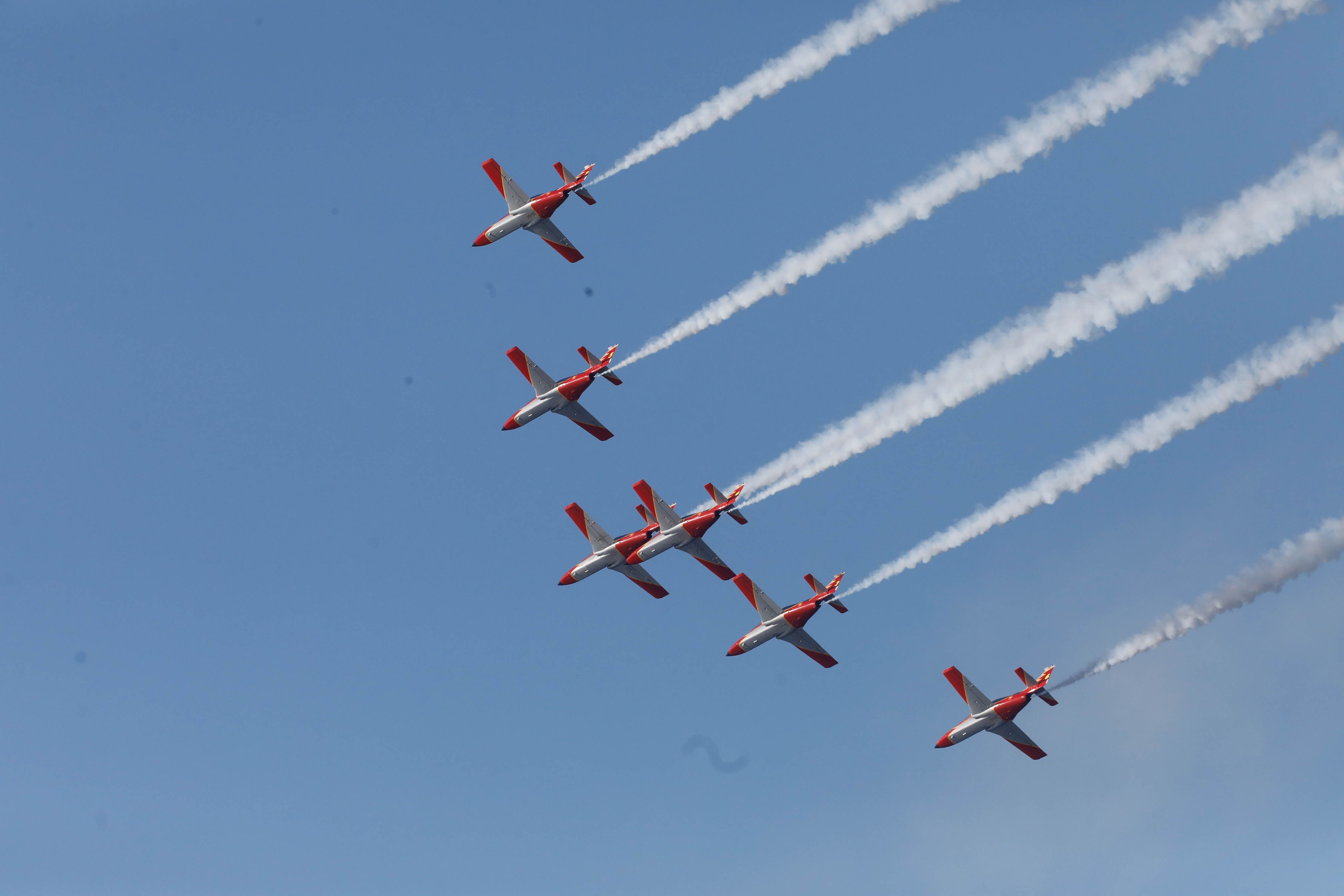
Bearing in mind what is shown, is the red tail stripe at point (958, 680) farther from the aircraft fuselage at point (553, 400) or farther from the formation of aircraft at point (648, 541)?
the aircraft fuselage at point (553, 400)

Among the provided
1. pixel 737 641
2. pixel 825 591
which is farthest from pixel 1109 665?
pixel 737 641

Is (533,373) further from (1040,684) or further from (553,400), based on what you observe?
(1040,684)

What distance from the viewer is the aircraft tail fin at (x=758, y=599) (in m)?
63.3

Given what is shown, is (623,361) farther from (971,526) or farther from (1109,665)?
(1109,665)

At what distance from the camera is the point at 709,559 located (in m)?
63.7

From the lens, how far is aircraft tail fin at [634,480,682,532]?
62.1m

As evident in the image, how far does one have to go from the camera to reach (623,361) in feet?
199

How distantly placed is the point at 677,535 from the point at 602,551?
13.1 ft

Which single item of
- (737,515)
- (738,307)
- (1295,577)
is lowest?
(1295,577)

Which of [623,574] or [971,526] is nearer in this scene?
[971,526]

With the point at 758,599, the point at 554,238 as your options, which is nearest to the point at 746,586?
the point at 758,599

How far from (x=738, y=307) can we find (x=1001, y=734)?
2147 cm

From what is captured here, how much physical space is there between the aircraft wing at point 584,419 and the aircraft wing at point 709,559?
665cm

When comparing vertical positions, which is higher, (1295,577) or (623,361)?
(623,361)
